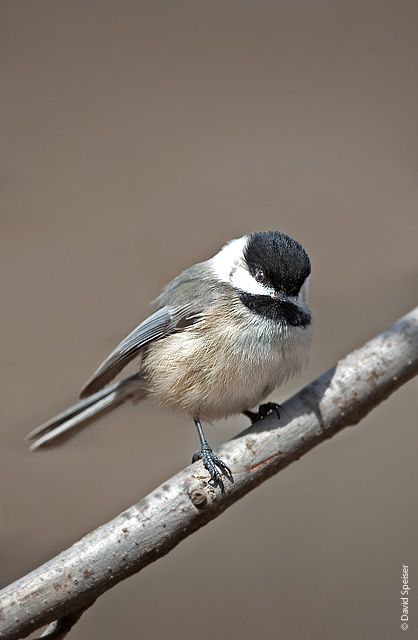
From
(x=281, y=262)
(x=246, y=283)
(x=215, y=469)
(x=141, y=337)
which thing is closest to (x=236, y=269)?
(x=246, y=283)

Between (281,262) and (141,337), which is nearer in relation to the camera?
(281,262)

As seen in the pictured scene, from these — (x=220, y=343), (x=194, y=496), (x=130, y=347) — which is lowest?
(x=194, y=496)

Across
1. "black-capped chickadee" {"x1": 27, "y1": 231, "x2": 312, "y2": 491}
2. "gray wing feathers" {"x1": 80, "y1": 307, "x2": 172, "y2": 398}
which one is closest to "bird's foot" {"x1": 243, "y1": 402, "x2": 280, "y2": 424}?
"black-capped chickadee" {"x1": 27, "y1": 231, "x2": 312, "y2": 491}

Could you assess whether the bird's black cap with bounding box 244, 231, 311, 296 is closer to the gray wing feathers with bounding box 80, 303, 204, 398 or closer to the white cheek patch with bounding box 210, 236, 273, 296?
the white cheek patch with bounding box 210, 236, 273, 296

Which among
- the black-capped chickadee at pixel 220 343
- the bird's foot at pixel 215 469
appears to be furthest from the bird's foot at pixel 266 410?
the bird's foot at pixel 215 469

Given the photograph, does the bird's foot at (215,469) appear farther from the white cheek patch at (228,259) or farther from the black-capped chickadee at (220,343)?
the white cheek patch at (228,259)

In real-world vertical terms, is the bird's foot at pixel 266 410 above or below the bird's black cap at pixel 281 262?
below

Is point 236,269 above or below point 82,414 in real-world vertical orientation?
above

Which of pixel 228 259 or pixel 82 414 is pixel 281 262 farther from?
pixel 82 414
